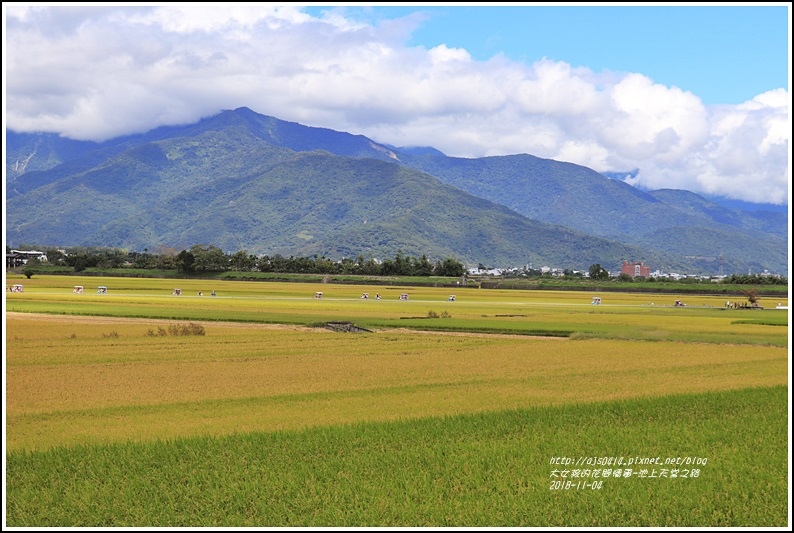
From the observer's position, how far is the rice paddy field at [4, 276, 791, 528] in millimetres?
9523

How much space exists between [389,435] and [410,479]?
9.74 ft

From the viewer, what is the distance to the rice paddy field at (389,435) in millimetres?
9523

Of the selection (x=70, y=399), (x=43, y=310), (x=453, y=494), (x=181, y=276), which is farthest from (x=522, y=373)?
(x=181, y=276)

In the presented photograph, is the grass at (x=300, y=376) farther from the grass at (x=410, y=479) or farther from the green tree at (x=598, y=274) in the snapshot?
the green tree at (x=598, y=274)

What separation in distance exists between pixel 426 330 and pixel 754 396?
2473 cm

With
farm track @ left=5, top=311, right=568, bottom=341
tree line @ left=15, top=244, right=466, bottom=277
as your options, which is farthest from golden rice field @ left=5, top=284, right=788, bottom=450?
tree line @ left=15, top=244, right=466, bottom=277

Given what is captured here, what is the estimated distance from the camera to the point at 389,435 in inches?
533

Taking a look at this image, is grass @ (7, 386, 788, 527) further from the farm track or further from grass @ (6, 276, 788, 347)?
grass @ (6, 276, 788, 347)

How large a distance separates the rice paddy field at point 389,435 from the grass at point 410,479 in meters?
0.04

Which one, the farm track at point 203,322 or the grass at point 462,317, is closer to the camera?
the farm track at point 203,322

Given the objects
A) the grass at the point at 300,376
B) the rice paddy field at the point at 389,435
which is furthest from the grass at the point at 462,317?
the rice paddy field at the point at 389,435

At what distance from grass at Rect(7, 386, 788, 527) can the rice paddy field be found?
0.04m

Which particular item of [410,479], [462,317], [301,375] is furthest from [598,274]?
[410,479]

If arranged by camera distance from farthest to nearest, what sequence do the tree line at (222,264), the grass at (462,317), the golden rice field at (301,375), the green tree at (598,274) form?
Result: the green tree at (598,274), the tree line at (222,264), the grass at (462,317), the golden rice field at (301,375)
